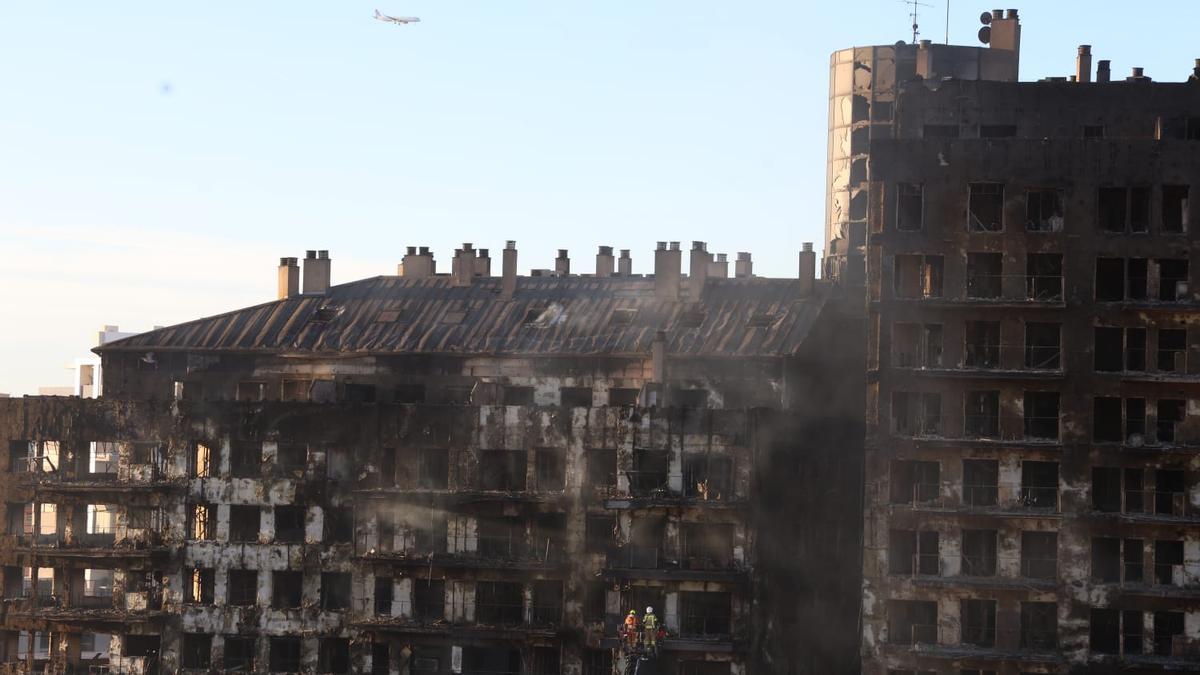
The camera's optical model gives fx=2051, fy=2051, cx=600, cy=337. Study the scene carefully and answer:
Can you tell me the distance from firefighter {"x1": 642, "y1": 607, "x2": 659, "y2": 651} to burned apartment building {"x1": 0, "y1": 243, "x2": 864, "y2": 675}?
7.42 ft

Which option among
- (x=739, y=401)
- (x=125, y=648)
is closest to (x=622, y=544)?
(x=739, y=401)

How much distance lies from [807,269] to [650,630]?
89.3 ft

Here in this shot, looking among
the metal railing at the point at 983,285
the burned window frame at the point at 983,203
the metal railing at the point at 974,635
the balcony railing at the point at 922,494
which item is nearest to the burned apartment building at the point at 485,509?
the balcony railing at the point at 922,494

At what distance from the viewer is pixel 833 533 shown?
354ft

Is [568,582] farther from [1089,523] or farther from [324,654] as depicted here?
[1089,523]

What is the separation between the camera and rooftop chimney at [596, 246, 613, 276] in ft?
414

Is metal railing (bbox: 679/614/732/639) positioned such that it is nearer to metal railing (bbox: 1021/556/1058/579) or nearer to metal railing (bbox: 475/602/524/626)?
metal railing (bbox: 475/602/524/626)

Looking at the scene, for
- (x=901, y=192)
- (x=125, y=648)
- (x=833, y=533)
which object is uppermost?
(x=901, y=192)

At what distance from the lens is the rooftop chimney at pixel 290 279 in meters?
125

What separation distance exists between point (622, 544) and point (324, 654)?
1684 cm

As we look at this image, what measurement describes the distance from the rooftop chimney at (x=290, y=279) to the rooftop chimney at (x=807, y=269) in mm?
31463

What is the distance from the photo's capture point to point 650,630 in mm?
95938

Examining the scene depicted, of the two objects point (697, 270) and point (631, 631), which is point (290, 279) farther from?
point (631, 631)

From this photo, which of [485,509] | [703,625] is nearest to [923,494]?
[703,625]
